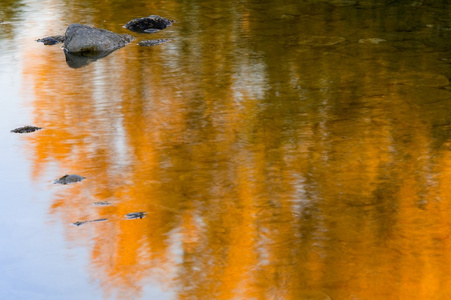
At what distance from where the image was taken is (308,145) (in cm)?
573

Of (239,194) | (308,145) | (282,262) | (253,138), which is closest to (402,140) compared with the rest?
(308,145)

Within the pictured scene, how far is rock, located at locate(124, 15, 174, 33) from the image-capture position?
33.5 ft

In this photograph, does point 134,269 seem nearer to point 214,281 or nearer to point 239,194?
point 214,281

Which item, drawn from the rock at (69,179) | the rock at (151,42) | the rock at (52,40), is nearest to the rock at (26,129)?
the rock at (69,179)

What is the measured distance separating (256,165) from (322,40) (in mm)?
3944

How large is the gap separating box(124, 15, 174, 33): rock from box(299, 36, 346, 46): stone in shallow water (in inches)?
83.6

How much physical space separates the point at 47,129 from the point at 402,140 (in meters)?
2.73

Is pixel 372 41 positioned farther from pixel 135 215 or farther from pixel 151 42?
pixel 135 215

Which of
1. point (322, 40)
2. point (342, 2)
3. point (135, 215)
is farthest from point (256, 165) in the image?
point (342, 2)

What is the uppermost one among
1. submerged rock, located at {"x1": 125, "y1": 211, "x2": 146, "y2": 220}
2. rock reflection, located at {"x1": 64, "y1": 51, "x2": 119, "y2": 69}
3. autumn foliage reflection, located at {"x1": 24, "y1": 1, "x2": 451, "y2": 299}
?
submerged rock, located at {"x1": 125, "y1": 211, "x2": 146, "y2": 220}

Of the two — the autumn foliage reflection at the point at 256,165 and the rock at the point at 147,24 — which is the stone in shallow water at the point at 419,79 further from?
the rock at the point at 147,24

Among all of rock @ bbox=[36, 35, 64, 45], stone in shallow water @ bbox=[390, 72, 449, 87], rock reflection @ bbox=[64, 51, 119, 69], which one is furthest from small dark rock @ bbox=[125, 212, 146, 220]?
rock @ bbox=[36, 35, 64, 45]

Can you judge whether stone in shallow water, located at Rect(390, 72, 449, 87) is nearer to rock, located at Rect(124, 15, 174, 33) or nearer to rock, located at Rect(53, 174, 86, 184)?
rock, located at Rect(53, 174, 86, 184)

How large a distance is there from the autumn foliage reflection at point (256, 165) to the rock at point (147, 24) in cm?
122
